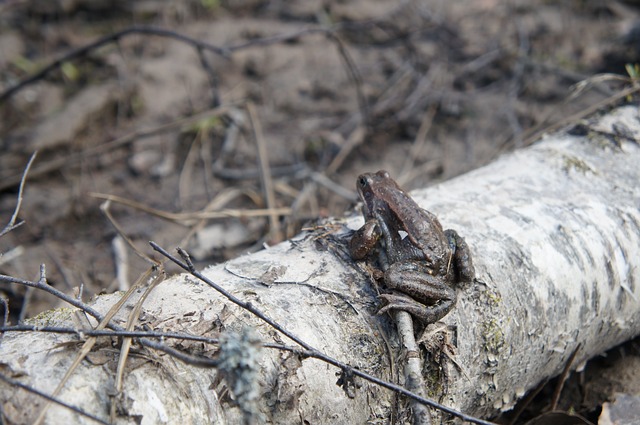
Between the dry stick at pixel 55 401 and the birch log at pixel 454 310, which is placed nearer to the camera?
the dry stick at pixel 55 401

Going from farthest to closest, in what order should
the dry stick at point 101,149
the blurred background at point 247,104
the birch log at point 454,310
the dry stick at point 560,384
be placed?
the blurred background at point 247,104 < the dry stick at point 101,149 < the dry stick at point 560,384 < the birch log at point 454,310

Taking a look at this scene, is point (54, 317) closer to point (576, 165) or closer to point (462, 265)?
point (462, 265)

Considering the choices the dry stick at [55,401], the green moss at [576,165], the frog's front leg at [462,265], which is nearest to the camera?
the dry stick at [55,401]

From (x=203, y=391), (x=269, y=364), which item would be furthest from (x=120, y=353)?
(x=269, y=364)

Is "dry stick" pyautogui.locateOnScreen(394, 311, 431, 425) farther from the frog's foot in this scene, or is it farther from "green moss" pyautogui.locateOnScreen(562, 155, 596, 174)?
"green moss" pyautogui.locateOnScreen(562, 155, 596, 174)

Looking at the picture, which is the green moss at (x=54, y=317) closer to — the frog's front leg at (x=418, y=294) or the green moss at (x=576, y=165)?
the frog's front leg at (x=418, y=294)

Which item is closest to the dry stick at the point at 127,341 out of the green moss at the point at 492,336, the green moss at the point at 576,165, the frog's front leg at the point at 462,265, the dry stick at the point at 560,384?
the frog's front leg at the point at 462,265

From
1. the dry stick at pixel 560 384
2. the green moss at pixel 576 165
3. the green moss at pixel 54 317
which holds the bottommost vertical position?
the dry stick at pixel 560 384

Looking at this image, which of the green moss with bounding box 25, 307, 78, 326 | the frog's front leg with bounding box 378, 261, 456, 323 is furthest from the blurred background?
the green moss with bounding box 25, 307, 78, 326

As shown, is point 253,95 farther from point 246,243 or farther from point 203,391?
point 203,391
